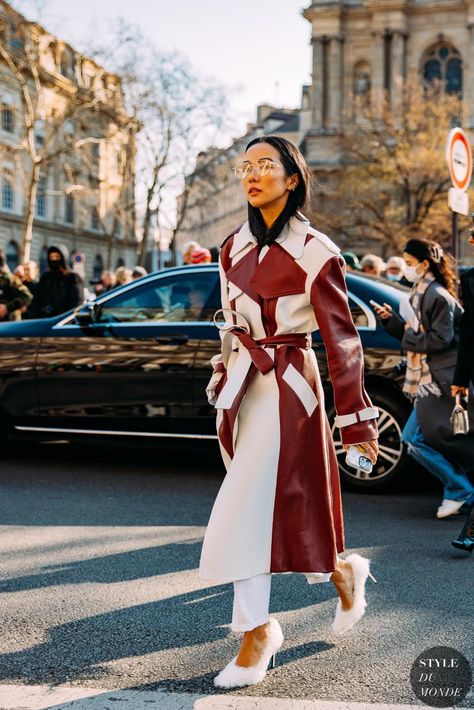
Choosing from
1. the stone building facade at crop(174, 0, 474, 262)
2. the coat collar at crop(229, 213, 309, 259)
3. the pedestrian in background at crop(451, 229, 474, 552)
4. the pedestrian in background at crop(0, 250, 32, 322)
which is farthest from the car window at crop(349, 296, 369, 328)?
the stone building facade at crop(174, 0, 474, 262)

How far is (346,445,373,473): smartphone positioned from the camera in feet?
11.4

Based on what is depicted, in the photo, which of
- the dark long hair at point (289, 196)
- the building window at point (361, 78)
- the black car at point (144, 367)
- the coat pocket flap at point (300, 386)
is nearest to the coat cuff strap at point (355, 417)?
the coat pocket flap at point (300, 386)

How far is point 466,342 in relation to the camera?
551 cm

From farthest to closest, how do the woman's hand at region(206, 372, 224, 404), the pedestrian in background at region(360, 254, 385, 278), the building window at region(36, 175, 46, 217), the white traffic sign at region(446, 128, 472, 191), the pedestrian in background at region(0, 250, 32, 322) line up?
the building window at region(36, 175, 46, 217), the pedestrian in background at region(0, 250, 32, 322), the pedestrian in background at region(360, 254, 385, 278), the white traffic sign at region(446, 128, 472, 191), the woman's hand at region(206, 372, 224, 404)

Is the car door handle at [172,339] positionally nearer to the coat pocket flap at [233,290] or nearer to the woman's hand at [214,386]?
the woman's hand at [214,386]

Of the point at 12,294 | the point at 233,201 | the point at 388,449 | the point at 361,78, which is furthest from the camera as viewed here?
the point at 233,201

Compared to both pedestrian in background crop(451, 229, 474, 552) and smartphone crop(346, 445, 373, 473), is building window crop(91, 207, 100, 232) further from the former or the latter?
smartphone crop(346, 445, 373, 473)

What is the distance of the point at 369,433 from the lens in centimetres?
352

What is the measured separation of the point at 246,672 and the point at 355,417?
0.99m

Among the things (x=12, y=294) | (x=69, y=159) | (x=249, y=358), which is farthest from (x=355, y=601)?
(x=69, y=159)

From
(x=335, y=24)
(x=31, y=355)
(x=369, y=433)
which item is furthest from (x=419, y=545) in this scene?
(x=335, y=24)

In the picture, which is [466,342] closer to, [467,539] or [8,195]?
[467,539]

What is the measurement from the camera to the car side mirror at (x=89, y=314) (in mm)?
7965

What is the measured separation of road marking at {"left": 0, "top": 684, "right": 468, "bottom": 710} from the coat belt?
1031 millimetres
